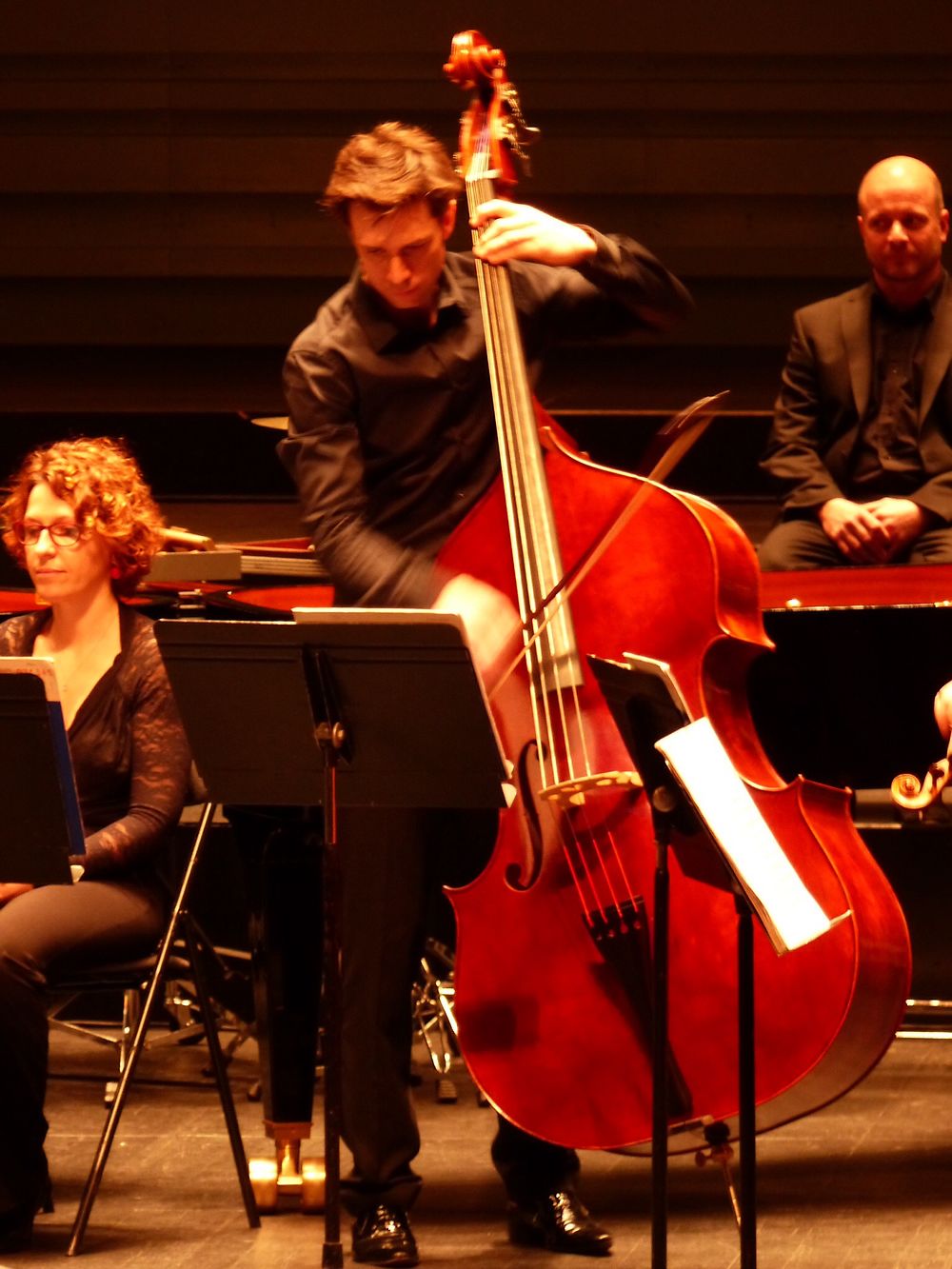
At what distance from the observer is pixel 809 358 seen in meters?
4.31

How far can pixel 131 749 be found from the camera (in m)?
3.15

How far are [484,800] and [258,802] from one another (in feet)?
1.07

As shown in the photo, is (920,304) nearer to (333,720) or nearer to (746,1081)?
(333,720)

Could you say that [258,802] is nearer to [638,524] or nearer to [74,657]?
[638,524]

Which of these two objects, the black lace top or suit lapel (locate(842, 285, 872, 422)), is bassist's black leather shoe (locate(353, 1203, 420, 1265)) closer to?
the black lace top

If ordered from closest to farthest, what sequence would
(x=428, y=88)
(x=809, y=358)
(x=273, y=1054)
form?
1. (x=273, y=1054)
2. (x=809, y=358)
3. (x=428, y=88)

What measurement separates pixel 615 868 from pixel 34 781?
80cm

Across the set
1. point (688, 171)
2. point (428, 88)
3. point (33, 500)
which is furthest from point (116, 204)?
point (33, 500)

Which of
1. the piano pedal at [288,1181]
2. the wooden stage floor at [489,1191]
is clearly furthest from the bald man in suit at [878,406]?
the piano pedal at [288,1181]

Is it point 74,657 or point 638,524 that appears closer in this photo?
point 638,524

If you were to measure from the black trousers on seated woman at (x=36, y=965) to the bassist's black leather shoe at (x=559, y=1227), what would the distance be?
727 mm

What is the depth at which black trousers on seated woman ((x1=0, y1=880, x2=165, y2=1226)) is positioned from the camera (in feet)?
9.30

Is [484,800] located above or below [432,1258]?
above

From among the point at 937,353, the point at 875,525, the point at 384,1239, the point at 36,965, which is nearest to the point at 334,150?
the point at 937,353
